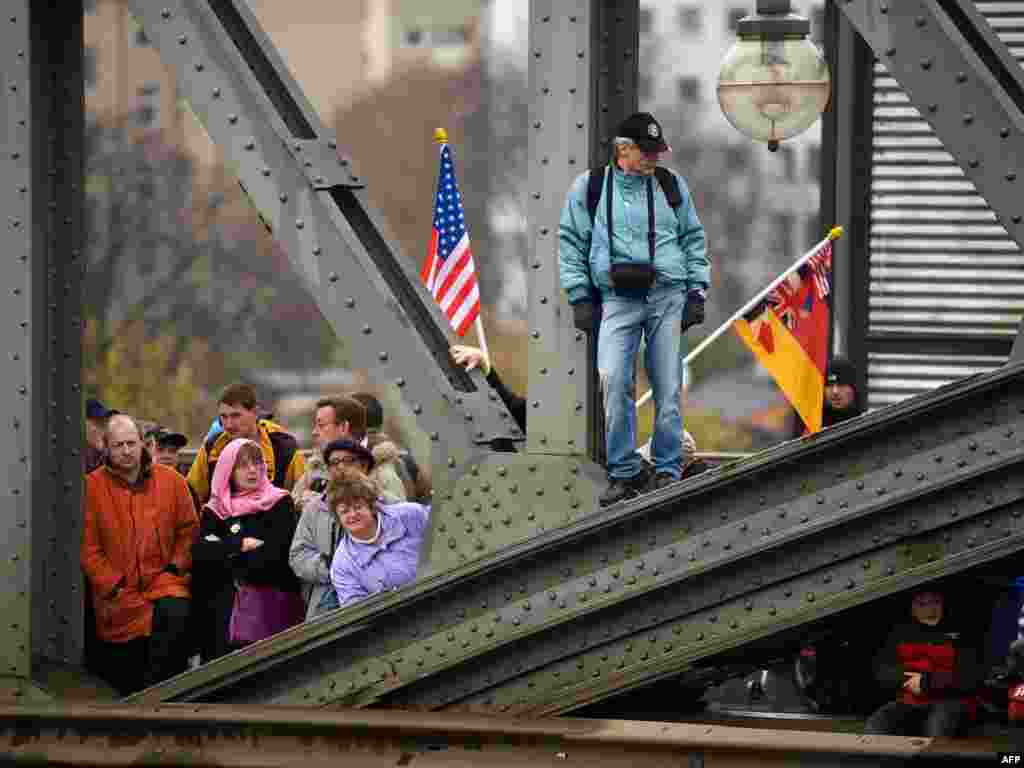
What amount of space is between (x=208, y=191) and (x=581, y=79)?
74.6 meters

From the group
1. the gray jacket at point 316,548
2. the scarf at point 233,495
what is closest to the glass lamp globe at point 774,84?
the scarf at point 233,495

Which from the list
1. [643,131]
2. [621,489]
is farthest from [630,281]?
[621,489]

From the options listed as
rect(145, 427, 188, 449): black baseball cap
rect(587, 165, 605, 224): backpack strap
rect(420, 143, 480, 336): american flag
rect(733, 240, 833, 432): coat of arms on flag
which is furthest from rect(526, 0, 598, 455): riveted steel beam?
rect(733, 240, 833, 432): coat of arms on flag

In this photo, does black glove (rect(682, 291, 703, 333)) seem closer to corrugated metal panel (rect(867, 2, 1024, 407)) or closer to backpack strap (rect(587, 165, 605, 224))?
backpack strap (rect(587, 165, 605, 224))

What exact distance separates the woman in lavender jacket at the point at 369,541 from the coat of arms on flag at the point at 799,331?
5181 millimetres

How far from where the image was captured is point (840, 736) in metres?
7.70

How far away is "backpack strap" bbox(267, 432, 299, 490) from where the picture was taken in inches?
452

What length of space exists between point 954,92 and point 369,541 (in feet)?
10.3

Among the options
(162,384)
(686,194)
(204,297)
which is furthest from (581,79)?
(204,297)

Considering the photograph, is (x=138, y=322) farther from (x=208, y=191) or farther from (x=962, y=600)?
(x=962, y=600)

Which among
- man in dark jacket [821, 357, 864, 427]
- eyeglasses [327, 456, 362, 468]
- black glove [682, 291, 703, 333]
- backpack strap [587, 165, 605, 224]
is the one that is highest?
backpack strap [587, 165, 605, 224]

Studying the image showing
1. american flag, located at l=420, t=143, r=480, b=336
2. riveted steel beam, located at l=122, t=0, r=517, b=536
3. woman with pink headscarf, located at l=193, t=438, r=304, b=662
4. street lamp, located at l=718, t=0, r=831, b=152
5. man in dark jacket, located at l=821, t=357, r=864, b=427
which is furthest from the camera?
street lamp, located at l=718, t=0, r=831, b=152

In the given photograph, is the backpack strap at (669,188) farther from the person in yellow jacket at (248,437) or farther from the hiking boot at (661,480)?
the person in yellow jacket at (248,437)

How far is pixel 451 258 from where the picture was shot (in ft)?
43.8
